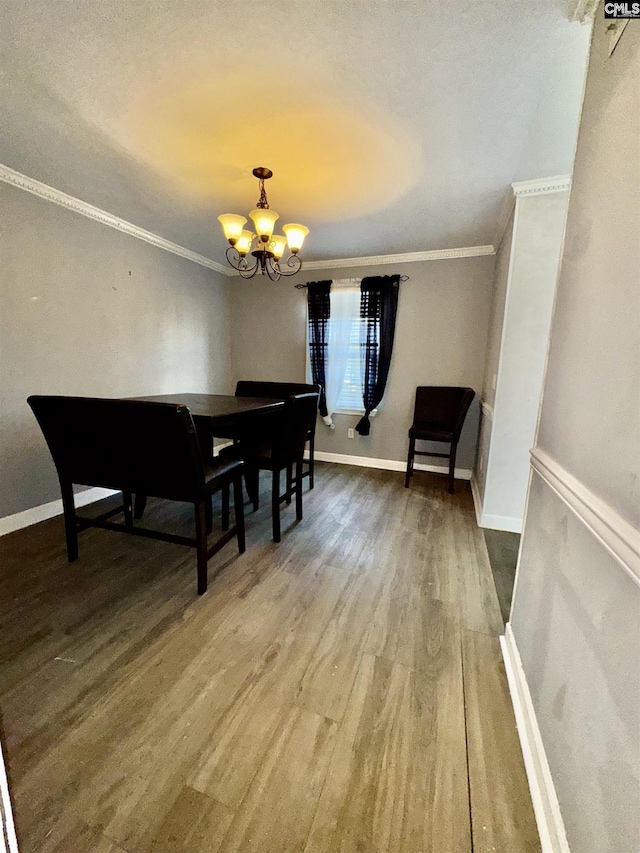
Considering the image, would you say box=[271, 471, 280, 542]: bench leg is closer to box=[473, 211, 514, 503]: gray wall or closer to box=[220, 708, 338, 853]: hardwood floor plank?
box=[220, 708, 338, 853]: hardwood floor plank

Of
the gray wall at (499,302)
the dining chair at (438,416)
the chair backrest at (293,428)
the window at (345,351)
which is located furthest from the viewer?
the window at (345,351)

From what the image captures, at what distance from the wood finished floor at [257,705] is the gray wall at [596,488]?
0.29 metres

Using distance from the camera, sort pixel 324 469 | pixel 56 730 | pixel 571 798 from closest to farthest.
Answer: pixel 571 798, pixel 56 730, pixel 324 469

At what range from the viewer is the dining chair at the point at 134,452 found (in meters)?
1.47

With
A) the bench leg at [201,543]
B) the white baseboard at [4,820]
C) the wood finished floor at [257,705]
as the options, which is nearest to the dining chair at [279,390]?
the wood finished floor at [257,705]

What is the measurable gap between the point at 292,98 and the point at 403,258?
89.8 inches

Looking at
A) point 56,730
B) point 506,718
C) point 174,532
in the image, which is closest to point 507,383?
point 506,718

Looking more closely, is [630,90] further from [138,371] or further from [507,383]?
[138,371]

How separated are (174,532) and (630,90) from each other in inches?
109

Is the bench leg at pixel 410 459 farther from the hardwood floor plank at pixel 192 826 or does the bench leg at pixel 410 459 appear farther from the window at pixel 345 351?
the hardwood floor plank at pixel 192 826

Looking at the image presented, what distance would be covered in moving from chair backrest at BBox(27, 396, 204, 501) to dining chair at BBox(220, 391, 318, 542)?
2.04 ft

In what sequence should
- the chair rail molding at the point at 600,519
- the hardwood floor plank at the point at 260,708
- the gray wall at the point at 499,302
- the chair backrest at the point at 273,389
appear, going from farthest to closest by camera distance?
the chair backrest at the point at 273,389
the gray wall at the point at 499,302
the hardwood floor plank at the point at 260,708
the chair rail molding at the point at 600,519

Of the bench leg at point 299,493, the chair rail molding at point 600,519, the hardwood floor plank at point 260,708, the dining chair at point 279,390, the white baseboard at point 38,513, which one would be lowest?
the hardwood floor plank at point 260,708

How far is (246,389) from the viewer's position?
10.6ft
